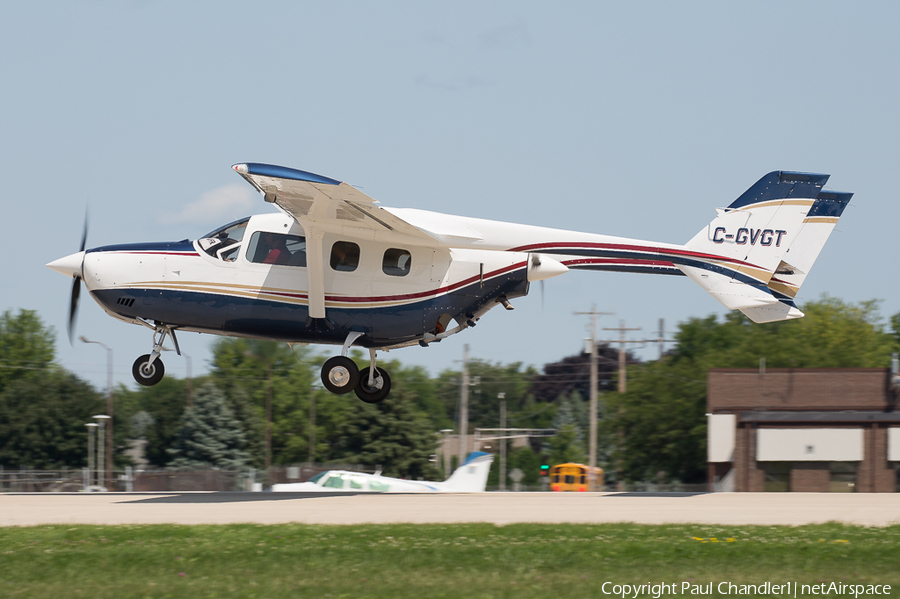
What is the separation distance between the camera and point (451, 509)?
2116 centimetres

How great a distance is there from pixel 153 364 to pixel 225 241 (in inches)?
127

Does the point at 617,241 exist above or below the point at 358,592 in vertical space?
above

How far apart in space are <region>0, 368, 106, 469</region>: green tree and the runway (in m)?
53.2

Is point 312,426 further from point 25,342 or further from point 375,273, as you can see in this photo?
point 375,273

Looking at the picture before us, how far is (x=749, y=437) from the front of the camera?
44.7m

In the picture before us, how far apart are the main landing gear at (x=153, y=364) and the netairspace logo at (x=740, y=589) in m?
13.0

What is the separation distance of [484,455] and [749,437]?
13.0 m

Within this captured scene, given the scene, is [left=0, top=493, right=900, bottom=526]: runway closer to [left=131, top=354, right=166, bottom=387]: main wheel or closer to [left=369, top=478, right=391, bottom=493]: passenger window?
[left=131, top=354, right=166, bottom=387]: main wheel

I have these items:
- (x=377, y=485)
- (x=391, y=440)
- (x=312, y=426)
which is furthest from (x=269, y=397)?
(x=377, y=485)

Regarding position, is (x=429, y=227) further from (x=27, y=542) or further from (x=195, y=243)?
(x=27, y=542)

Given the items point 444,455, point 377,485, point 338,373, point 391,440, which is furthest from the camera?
point 444,455

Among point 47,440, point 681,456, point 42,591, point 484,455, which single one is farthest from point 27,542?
point 47,440

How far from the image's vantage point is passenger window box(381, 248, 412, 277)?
22.7 meters

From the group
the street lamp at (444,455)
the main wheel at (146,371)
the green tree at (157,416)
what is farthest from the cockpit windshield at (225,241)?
the green tree at (157,416)
